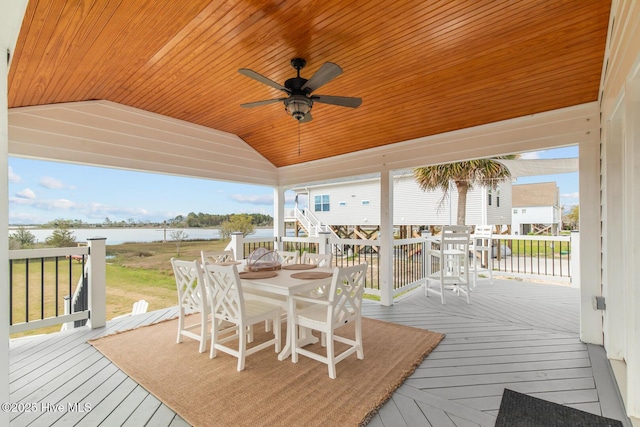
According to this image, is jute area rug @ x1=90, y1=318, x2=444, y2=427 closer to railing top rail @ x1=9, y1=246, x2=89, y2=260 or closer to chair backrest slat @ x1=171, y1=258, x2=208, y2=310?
chair backrest slat @ x1=171, y1=258, x2=208, y2=310

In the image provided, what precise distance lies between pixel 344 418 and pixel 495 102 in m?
3.78

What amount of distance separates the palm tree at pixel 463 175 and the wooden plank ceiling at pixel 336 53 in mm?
4381

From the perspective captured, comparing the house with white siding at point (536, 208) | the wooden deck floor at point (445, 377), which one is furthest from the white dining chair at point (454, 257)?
the house with white siding at point (536, 208)

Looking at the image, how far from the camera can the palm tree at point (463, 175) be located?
26.4ft

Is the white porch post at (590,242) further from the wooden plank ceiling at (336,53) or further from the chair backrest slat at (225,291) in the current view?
the chair backrest slat at (225,291)

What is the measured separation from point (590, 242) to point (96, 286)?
19.8 feet

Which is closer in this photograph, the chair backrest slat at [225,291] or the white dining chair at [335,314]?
the white dining chair at [335,314]

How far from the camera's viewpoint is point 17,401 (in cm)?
225

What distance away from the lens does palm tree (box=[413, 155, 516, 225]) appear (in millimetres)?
8039

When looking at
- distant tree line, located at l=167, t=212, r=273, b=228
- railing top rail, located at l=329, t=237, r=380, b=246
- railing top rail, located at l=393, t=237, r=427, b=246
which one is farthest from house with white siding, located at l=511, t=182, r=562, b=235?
railing top rail, located at l=329, t=237, r=380, b=246

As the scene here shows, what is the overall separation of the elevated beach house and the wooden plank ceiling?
2 centimetres

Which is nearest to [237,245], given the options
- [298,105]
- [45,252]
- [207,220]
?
[45,252]

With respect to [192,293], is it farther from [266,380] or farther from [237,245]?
[237,245]

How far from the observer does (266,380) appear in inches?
99.1
